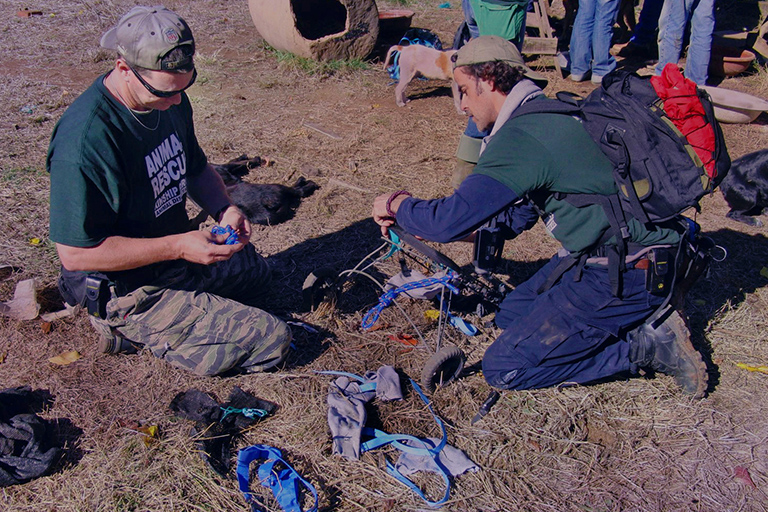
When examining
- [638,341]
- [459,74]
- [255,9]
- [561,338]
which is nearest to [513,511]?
[561,338]

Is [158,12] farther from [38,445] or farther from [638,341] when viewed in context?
[638,341]

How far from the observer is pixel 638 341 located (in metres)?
3.63

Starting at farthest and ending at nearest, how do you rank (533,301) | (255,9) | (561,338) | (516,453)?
(255,9), (533,301), (561,338), (516,453)

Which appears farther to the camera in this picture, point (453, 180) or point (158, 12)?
point (453, 180)

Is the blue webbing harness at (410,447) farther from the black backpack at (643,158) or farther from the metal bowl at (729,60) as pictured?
the metal bowl at (729,60)

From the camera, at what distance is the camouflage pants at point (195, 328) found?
3459 millimetres

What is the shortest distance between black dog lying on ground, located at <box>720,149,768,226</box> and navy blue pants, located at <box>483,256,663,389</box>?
2759 mm

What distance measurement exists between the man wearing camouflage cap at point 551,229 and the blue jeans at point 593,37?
5098 mm

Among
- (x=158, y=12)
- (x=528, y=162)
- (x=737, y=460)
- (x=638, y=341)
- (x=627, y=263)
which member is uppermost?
(x=158, y=12)

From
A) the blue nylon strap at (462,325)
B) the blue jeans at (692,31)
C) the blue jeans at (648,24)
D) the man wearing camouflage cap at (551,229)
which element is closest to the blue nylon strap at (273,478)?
the man wearing camouflage cap at (551,229)

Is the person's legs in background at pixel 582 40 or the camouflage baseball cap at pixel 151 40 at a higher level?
the camouflage baseball cap at pixel 151 40

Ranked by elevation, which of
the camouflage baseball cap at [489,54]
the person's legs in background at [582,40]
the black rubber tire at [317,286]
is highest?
the camouflage baseball cap at [489,54]

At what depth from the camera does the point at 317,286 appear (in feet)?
13.4

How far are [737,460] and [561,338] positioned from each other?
116cm
